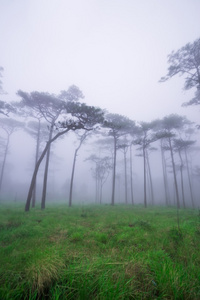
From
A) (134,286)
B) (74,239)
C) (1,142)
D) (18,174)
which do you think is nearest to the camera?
(134,286)

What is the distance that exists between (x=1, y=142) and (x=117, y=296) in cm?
3655

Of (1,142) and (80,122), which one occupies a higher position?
(1,142)

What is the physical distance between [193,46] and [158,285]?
1608cm

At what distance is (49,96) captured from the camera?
38.7 feet

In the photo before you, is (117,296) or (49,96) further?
(49,96)

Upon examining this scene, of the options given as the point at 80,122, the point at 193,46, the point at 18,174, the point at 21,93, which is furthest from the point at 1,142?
the point at 18,174

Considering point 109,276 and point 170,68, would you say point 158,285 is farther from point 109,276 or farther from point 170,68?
point 170,68

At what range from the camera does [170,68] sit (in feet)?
37.2

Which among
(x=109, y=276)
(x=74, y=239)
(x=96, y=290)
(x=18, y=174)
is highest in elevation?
(x=18, y=174)


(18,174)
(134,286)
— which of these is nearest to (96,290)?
(134,286)

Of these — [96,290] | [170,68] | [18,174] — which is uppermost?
[170,68]

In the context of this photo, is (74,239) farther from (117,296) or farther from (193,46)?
(193,46)

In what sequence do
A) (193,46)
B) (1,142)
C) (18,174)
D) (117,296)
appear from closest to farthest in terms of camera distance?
(117,296) → (193,46) → (1,142) → (18,174)

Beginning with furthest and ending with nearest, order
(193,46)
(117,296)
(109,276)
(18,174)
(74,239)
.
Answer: (18,174)
(193,46)
(74,239)
(109,276)
(117,296)
